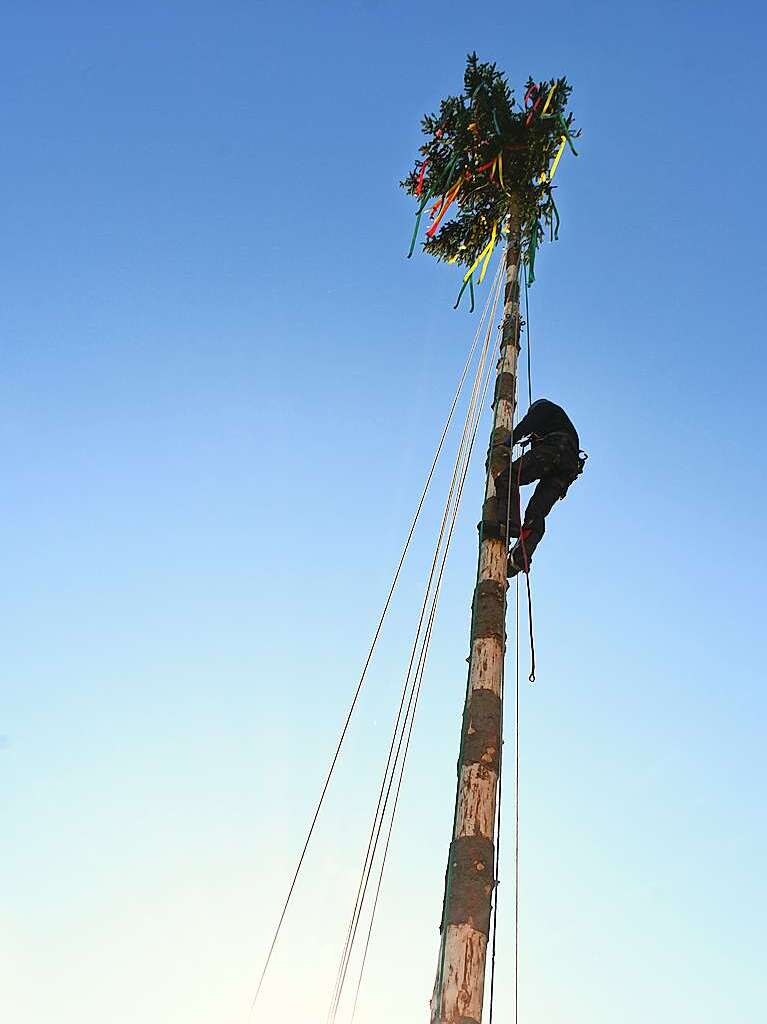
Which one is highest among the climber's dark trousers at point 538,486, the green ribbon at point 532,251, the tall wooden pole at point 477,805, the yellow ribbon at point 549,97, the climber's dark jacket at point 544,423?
the yellow ribbon at point 549,97

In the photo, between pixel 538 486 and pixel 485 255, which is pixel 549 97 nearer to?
pixel 485 255

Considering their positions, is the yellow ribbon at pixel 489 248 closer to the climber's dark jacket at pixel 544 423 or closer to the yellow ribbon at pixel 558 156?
the yellow ribbon at pixel 558 156

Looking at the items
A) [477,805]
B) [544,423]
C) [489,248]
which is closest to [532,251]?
[489,248]

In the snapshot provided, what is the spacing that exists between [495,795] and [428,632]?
1667mm

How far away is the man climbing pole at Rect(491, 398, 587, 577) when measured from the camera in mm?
4988

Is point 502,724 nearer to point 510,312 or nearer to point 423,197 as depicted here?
point 510,312

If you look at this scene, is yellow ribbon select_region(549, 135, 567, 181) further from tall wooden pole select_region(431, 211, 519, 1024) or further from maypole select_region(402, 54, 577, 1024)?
tall wooden pole select_region(431, 211, 519, 1024)

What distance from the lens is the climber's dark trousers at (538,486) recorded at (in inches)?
199

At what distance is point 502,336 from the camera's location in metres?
6.86

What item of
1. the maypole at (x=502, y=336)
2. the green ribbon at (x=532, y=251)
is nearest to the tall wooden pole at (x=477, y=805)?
the maypole at (x=502, y=336)

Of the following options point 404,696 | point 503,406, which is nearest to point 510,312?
point 503,406

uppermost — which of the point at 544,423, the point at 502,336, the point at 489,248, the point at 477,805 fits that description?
the point at 489,248

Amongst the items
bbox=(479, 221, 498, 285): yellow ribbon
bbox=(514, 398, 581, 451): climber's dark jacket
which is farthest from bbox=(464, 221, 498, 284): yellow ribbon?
bbox=(514, 398, 581, 451): climber's dark jacket

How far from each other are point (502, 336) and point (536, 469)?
2.02 metres
